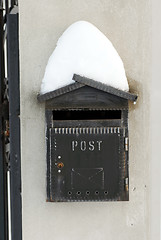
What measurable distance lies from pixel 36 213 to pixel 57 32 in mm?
1448

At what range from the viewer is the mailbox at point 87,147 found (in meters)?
3.24

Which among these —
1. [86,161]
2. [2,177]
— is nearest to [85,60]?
[86,161]

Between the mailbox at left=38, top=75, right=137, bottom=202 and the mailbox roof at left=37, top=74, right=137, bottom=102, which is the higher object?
the mailbox roof at left=37, top=74, right=137, bottom=102

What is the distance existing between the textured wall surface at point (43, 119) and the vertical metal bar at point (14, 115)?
0.35 feet

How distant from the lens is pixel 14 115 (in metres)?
3.58

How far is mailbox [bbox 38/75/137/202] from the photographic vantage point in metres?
3.24

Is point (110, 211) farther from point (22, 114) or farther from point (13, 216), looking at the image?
point (22, 114)

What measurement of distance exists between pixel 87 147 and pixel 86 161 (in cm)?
11

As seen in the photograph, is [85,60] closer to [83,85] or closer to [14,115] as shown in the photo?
[83,85]

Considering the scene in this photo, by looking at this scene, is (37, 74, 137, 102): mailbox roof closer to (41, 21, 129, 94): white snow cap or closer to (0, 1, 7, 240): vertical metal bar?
(41, 21, 129, 94): white snow cap

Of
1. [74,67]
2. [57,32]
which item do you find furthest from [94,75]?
[57,32]

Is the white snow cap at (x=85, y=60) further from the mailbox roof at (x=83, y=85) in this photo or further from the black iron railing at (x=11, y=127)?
the black iron railing at (x=11, y=127)

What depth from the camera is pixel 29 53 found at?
3438mm

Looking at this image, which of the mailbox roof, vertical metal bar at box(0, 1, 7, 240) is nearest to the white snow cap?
the mailbox roof
